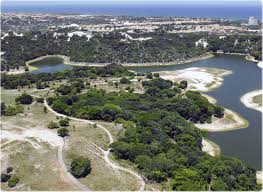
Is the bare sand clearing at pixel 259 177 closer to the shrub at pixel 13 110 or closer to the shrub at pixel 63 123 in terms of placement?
the shrub at pixel 63 123

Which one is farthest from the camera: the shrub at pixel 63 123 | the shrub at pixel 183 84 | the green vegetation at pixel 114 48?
the green vegetation at pixel 114 48

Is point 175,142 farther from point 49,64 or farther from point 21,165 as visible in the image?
point 49,64

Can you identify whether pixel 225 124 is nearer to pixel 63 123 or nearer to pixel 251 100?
pixel 251 100

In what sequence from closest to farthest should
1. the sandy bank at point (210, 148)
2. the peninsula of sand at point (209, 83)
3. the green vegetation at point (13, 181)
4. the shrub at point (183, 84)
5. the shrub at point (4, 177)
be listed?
the green vegetation at point (13, 181), the shrub at point (4, 177), the sandy bank at point (210, 148), the peninsula of sand at point (209, 83), the shrub at point (183, 84)

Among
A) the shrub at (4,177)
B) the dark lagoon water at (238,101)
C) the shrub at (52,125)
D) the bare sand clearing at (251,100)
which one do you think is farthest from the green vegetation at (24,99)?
the bare sand clearing at (251,100)

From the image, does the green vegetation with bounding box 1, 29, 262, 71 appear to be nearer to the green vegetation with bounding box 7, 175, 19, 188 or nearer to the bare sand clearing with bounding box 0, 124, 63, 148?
the bare sand clearing with bounding box 0, 124, 63, 148
